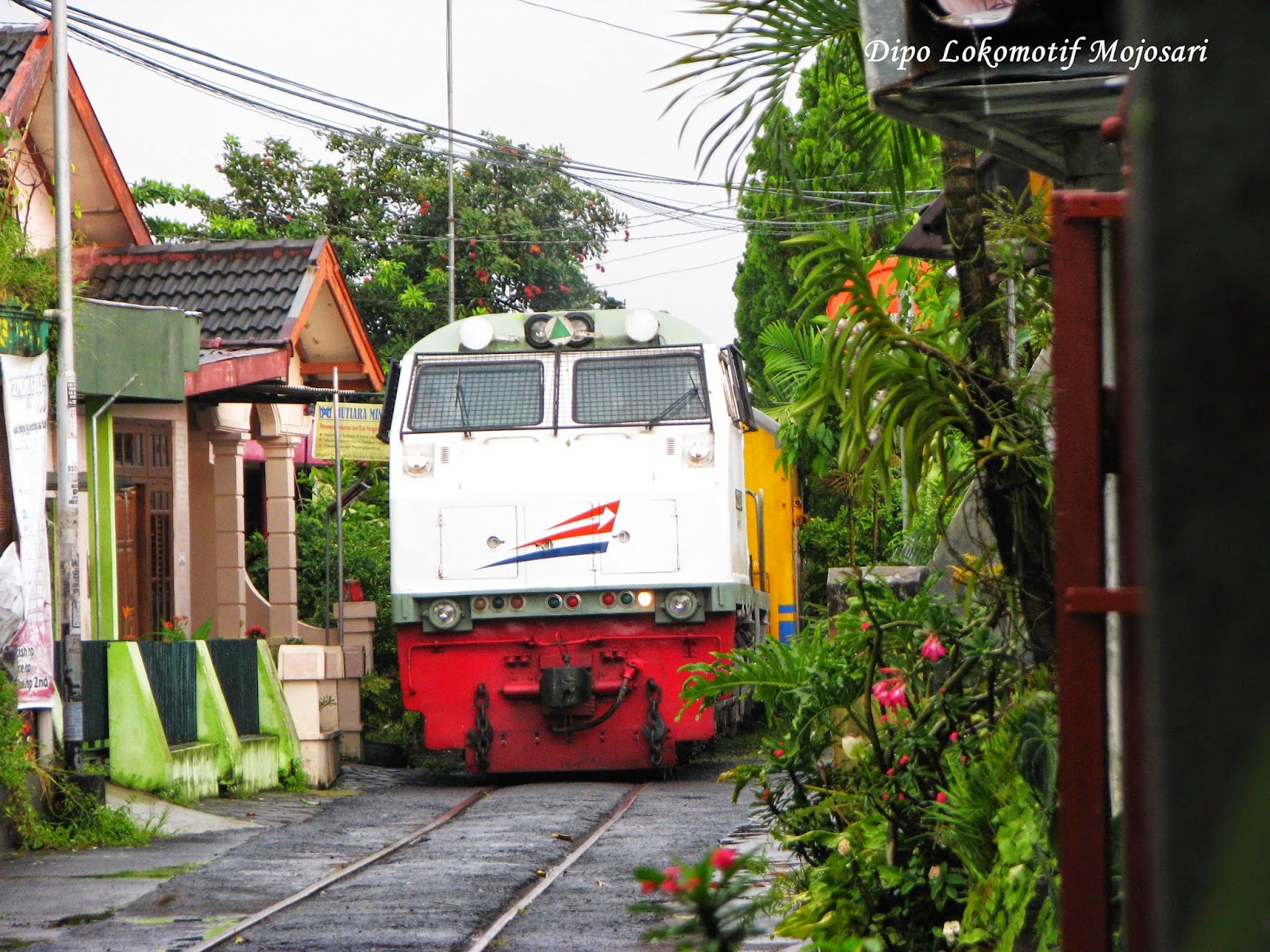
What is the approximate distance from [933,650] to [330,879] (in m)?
4.26

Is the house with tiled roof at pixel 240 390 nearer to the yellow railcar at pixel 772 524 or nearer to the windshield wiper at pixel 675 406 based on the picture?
the yellow railcar at pixel 772 524

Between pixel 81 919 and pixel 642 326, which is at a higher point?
pixel 642 326

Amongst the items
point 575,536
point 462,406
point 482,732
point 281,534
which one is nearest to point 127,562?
point 281,534

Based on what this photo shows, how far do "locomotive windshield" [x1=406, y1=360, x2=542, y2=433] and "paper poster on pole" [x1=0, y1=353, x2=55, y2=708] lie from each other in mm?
3006

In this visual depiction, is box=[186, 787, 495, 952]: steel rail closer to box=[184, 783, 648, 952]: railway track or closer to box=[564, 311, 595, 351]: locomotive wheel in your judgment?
box=[184, 783, 648, 952]: railway track

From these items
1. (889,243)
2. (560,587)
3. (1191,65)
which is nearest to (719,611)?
(560,587)

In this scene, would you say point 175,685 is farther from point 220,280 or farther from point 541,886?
point 220,280

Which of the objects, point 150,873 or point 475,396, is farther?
point 475,396

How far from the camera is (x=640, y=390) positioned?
Answer: 1259 centimetres

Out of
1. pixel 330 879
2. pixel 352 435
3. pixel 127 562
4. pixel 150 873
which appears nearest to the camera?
pixel 330 879

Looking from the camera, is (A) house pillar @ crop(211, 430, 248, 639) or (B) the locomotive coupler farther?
(A) house pillar @ crop(211, 430, 248, 639)

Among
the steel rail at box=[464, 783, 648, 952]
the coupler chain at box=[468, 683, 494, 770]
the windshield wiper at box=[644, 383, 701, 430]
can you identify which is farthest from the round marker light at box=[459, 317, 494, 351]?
the steel rail at box=[464, 783, 648, 952]

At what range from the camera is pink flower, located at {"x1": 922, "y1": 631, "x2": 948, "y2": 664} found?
179 inches

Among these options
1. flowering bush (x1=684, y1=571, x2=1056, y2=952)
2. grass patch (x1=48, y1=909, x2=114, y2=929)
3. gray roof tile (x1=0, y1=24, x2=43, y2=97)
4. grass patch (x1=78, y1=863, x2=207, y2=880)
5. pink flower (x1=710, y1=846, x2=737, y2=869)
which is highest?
gray roof tile (x1=0, y1=24, x2=43, y2=97)
